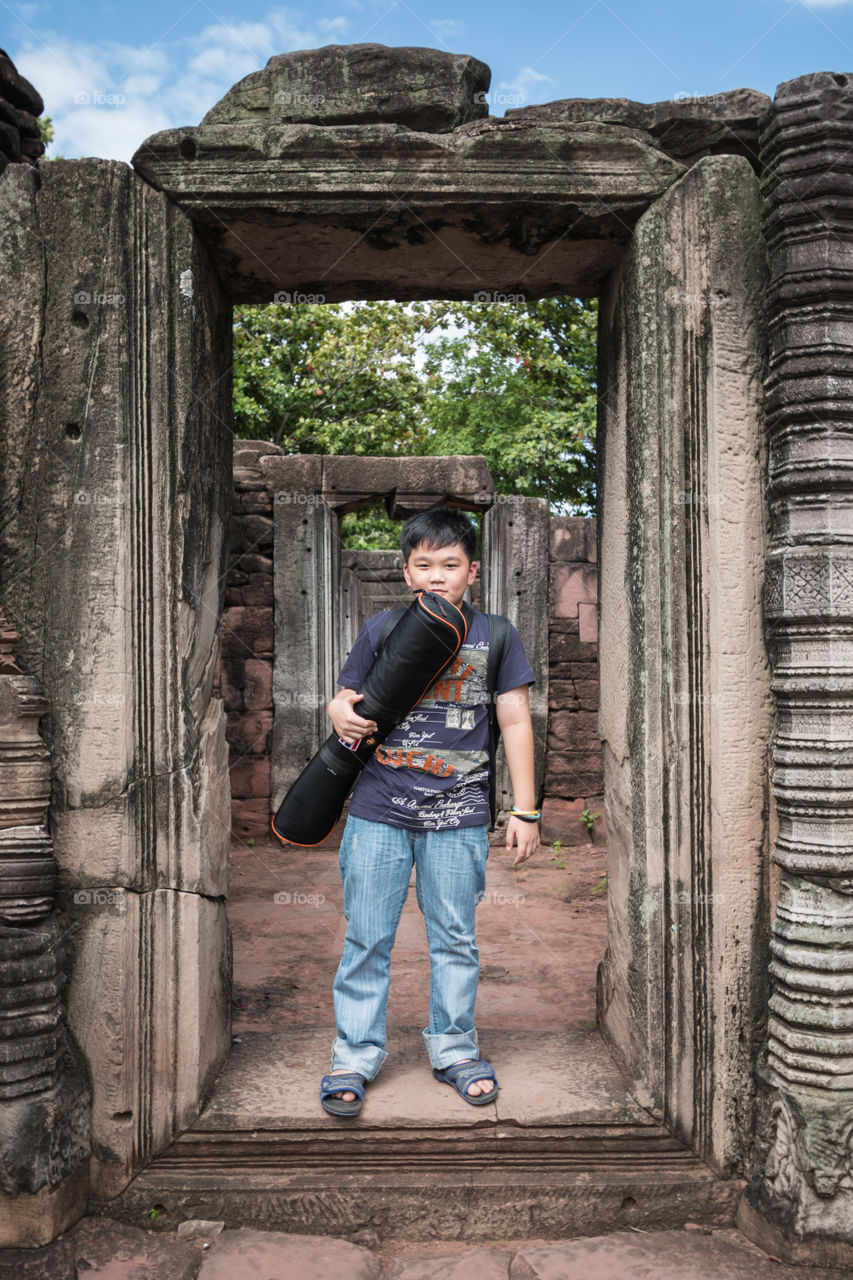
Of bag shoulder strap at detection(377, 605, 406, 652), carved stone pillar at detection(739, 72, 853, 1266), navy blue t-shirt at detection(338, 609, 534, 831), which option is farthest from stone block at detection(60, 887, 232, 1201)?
carved stone pillar at detection(739, 72, 853, 1266)

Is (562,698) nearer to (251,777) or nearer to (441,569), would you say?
(251,777)

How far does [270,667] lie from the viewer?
784 cm

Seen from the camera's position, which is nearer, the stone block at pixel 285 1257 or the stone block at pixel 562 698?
the stone block at pixel 285 1257

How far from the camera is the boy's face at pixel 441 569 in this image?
2676 millimetres

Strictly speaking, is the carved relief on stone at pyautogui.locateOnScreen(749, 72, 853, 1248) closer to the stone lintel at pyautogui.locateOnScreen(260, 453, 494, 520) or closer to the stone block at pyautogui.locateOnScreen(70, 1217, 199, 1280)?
the stone block at pyautogui.locateOnScreen(70, 1217, 199, 1280)

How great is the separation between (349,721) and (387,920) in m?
0.60

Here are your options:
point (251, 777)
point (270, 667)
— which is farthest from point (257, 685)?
point (251, 777)

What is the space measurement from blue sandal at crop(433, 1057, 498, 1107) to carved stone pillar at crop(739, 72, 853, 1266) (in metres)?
0.71

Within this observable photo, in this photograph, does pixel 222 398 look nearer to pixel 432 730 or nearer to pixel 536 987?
pixel 432 730

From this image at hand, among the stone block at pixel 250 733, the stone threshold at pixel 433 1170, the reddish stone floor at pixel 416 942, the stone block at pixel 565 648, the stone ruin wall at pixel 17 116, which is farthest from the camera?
the stone block at pixel 565 648

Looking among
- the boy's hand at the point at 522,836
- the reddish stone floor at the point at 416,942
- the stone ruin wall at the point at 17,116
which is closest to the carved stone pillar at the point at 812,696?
the boy's hand at the point at 522,836

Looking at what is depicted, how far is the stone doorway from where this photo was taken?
2.56 meters

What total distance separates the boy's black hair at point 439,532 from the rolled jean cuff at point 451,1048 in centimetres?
139

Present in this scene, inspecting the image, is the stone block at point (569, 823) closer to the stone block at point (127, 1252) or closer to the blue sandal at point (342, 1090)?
the blue sandal at point (342, 1090)
